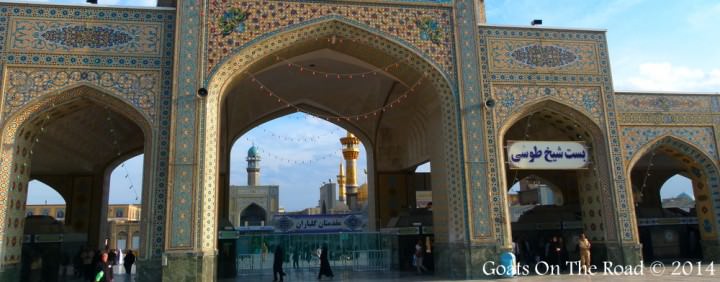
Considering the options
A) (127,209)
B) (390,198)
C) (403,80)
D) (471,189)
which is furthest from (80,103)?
(127,209)

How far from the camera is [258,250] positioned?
47.3 ft

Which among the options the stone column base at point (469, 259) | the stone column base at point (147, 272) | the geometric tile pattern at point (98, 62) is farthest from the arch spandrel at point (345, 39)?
the stone column base at point (147, 272)

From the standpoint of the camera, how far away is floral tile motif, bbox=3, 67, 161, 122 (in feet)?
28.9

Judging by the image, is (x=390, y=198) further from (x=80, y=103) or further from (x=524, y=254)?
A: (x=80, y=103)

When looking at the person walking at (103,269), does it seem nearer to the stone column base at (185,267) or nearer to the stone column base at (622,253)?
the stone column base at (185,267)

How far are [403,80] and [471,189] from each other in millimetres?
3068

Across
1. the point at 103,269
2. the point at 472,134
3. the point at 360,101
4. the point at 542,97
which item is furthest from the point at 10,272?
the point at 542,97

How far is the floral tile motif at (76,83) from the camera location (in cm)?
882

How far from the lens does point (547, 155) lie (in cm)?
1077

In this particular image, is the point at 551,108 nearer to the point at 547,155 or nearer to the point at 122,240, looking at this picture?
the point at 547,155

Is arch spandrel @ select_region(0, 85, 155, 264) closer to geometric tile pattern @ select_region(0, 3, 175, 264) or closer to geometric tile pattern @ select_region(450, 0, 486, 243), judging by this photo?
geometric tile pattern @ select_region(0, 3, 175, 264)

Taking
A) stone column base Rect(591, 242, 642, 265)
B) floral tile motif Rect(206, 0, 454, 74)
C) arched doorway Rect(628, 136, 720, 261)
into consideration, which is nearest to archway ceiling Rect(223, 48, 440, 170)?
floral tile motif Rect(206, 0, 454, 74)

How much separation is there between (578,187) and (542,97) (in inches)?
116

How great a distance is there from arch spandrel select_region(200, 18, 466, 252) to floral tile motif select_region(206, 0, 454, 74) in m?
0.14
